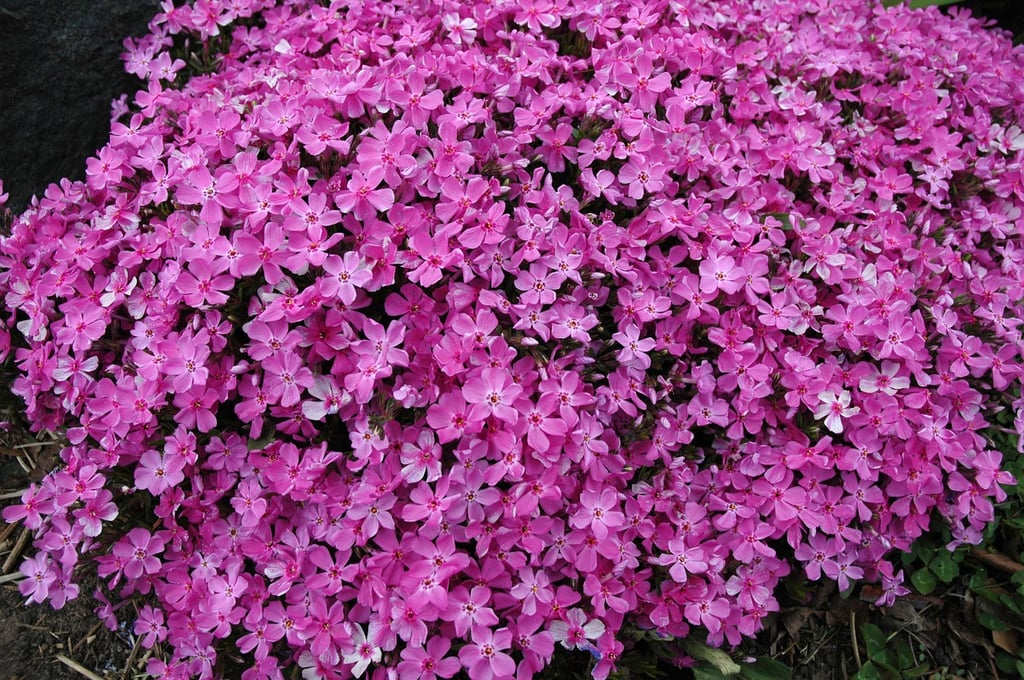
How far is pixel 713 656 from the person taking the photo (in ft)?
8.80

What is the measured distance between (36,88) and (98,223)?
106 centimetres

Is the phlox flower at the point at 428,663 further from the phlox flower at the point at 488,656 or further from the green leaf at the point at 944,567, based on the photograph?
the green leaf at the point at 944,567

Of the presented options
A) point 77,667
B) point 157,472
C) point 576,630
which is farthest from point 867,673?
point 77,667

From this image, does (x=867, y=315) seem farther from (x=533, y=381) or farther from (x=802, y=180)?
(x=533, y=381)

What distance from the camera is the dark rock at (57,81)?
337cm

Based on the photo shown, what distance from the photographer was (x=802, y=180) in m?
3.24

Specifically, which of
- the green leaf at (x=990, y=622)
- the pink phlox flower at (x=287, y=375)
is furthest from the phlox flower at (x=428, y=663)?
the green leaf at (x=990, y=622)

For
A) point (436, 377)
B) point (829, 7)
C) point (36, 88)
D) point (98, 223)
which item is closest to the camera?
point (436, 377)

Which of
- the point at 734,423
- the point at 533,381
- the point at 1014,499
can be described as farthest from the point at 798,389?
the point at 1014,499

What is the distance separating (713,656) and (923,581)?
915mm

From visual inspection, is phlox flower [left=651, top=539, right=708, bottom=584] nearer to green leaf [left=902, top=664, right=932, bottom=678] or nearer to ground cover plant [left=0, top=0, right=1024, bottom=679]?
ground cover plant [left=0, top=0, right=1024, bottom=679]

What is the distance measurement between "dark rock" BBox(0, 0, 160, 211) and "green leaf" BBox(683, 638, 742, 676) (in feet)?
10.9

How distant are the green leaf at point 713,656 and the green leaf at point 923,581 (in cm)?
78

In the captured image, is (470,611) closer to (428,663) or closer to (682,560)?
(428,663)
